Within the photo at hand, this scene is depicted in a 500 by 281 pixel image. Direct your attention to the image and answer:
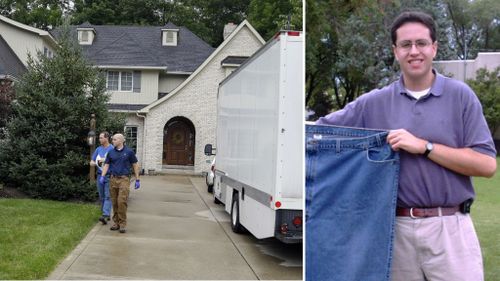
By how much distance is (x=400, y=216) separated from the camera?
1.67 meters

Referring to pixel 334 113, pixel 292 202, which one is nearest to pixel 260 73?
pixel 292 202

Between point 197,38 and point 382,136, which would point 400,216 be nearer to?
point 382,136

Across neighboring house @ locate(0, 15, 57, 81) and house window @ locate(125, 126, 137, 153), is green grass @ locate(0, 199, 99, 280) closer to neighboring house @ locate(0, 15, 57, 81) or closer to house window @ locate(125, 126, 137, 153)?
house window @ locate(125, 126, 137, 153)

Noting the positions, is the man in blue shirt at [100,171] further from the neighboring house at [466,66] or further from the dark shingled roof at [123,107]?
the neighboring house at [466,66]

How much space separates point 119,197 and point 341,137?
6.05 metres

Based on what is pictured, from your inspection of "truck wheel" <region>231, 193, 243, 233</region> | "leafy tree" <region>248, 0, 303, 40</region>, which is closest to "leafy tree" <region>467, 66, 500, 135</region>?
"leafy tree" <region>248, 0, 303, 40</region>

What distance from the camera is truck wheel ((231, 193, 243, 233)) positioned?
7.45m

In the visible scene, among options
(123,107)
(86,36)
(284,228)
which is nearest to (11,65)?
(86,36)

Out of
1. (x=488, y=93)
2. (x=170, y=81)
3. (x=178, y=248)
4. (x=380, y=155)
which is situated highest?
(x=170, y=81)

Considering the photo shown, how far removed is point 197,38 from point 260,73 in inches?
28.5

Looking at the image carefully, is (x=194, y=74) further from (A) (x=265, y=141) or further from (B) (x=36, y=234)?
(B) (x=36, y=234)

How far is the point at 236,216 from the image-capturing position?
7.54 m

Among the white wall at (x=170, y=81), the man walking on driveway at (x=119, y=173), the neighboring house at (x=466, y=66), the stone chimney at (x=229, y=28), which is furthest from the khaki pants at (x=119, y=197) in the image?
the neighboring house at (x=466, y=66)

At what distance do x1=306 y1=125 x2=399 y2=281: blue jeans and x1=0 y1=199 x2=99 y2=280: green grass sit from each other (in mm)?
3390
